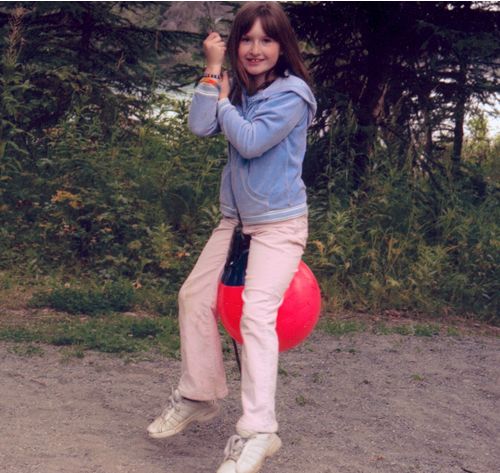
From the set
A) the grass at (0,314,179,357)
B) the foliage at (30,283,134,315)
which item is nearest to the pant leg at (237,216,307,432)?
the grass at (0,314,179,357)

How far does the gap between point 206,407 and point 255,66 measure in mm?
1511

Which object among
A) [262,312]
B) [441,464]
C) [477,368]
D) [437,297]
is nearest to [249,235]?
[262,312]

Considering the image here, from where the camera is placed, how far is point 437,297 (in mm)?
7699

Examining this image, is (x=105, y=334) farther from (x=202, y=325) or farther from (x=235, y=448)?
(x=235, y=448)

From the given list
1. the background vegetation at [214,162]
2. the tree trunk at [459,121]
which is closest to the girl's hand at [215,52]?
the background vegetation at [214,162]

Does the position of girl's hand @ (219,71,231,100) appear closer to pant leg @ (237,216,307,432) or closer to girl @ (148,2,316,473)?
girl @ (148,2,316,473)

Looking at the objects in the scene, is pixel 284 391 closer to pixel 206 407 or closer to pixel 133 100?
pixel 206 407

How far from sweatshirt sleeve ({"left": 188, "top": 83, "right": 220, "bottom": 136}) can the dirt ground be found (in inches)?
57.2

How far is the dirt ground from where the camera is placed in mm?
4207

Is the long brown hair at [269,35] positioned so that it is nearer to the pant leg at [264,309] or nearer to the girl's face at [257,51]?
the girl's face at [257,51]

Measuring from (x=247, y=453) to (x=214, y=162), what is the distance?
15.4 ft

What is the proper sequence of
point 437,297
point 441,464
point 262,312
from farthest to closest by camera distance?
point 437,297 → point 441,464 → point 262,312

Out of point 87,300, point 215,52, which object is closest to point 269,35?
point 215,52

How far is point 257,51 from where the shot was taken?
3.97 m
